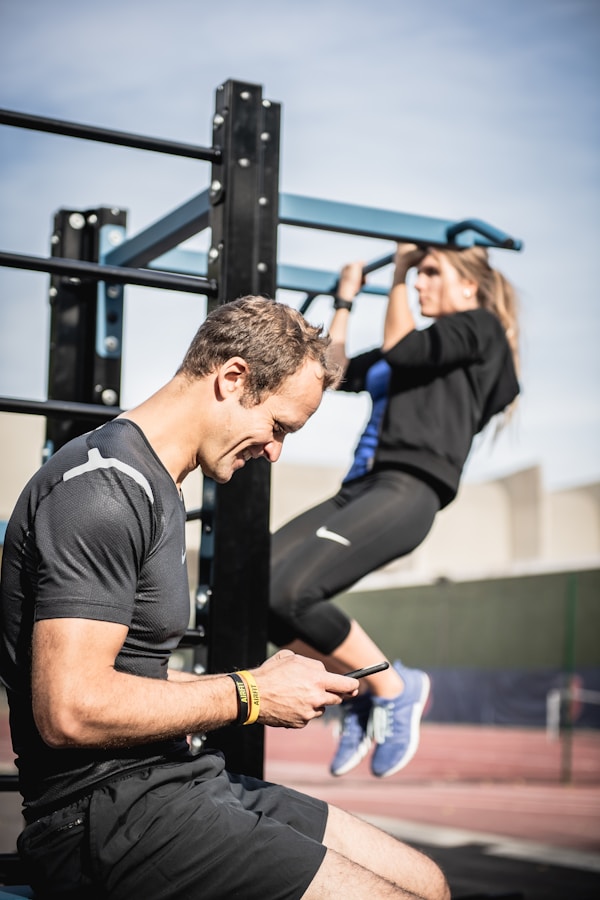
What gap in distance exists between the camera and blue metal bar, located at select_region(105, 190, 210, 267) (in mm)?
3108

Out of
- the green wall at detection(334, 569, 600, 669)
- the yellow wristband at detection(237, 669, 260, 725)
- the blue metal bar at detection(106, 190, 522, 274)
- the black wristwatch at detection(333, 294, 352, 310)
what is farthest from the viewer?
the green wall at detection(334, 569, 600, 669)

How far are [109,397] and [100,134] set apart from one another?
1.20 m

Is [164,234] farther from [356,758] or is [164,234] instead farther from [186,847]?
[186,847]

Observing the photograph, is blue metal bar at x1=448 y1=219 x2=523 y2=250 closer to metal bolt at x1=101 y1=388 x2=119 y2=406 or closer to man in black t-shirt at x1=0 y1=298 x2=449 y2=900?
metal bolt at x1=101 y1=388 x2=119 y2=406

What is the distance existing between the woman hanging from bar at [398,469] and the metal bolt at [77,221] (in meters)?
0.94

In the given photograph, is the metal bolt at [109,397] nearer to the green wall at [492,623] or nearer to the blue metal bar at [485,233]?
the blue metal bar at [485,233]

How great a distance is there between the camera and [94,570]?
5.83 ft

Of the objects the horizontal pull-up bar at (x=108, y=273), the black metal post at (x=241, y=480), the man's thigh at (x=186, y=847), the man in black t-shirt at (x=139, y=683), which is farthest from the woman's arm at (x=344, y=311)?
the man's thigh at (x=186, y=847)

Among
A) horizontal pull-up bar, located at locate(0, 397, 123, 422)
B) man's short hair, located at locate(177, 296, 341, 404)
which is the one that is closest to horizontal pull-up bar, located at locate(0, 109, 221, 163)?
horizontal pull-up bar, located at locate(0, 397, 123, 422)

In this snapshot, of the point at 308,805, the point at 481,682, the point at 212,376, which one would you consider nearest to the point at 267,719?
the point at 308,805

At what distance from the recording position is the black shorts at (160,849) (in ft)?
5.98

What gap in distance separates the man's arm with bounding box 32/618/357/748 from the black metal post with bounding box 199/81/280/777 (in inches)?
28.5

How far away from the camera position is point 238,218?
283 centimetres

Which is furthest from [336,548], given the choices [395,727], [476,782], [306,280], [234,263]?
[476,782]
